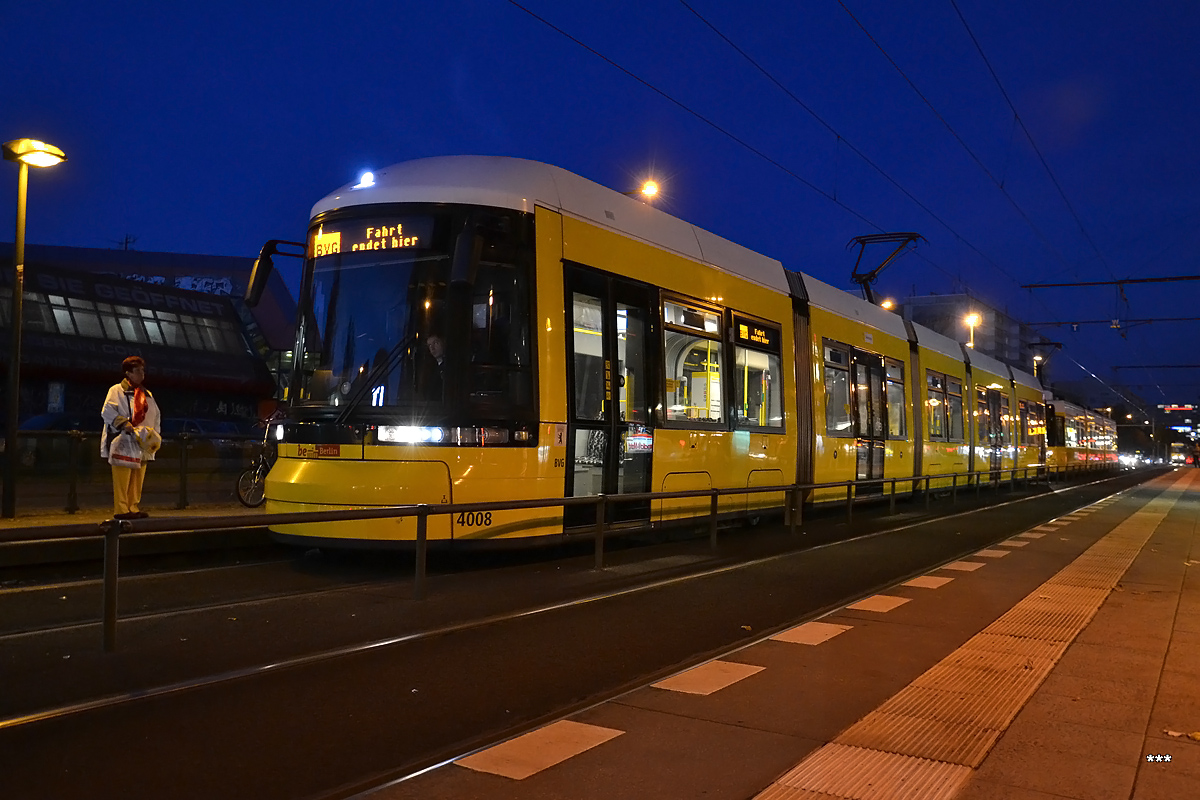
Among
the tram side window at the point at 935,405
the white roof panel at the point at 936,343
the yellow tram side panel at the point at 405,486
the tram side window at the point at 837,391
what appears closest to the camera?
the yellow tram side panel at the point at 405,486

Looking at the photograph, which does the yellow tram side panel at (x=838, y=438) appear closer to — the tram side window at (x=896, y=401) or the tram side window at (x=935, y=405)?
the tram side window at (x=896, y=401)

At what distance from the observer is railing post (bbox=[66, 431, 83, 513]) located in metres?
11.3

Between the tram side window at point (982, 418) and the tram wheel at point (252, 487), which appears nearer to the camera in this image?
the tram wheel at point (252, 487)

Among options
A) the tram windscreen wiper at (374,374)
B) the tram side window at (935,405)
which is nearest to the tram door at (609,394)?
the tram windscreen wiper at (374,374)

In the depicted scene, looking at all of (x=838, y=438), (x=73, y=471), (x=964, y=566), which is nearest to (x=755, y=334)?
(x=838, y=438)

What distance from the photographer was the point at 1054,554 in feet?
39.0

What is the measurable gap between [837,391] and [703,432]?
509 centimetres

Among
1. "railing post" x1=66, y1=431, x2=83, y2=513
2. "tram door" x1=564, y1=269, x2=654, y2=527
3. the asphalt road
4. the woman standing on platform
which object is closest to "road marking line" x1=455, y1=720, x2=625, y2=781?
the asphalt road

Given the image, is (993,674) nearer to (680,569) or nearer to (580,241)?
(680,569)

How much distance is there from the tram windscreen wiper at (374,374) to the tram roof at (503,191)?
1.38 m

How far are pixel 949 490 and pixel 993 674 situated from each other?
62.3 ft

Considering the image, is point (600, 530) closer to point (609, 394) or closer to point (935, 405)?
point (609, 394)

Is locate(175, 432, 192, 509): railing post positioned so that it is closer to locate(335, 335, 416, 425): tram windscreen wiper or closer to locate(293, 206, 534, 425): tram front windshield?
locate(293, 206, 534, 425): tram front windshield

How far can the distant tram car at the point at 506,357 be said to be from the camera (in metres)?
8.03
